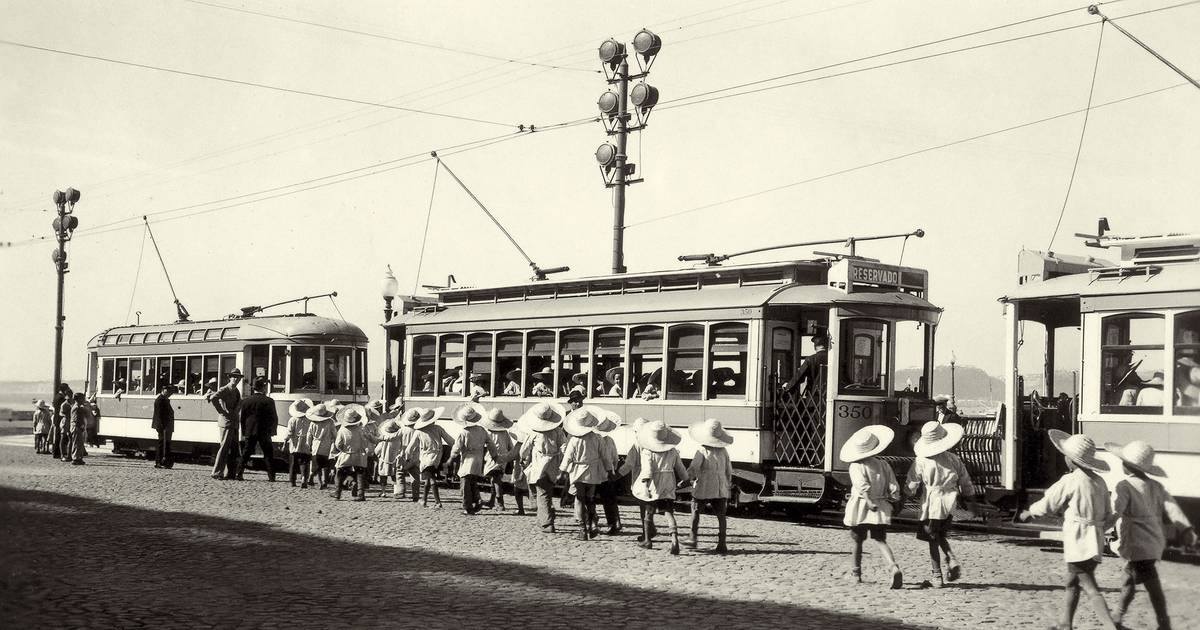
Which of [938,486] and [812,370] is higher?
[812,370]

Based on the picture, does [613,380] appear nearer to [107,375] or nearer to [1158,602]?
[1158,602]

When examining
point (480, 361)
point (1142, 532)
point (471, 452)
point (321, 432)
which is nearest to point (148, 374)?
point (321, 432)

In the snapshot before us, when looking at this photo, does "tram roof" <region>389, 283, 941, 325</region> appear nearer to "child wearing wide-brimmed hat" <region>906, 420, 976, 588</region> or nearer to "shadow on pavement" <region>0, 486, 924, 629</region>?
"child wearing wide-brimmed hat" <region>906, 420, 976, 588</region>

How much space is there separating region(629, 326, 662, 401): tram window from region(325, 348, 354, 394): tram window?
961 centimetres

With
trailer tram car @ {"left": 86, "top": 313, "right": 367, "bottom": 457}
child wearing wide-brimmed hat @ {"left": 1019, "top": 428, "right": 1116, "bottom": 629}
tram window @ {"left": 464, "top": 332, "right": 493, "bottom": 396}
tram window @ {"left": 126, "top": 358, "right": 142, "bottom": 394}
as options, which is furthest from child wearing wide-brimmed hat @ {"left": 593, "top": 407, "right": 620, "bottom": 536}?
tram window @ {"left": 126, "top": 358, "right": 142, "bottom": 394}

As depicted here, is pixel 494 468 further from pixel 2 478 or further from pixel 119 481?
pixel 2 478

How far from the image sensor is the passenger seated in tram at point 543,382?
18.9 m

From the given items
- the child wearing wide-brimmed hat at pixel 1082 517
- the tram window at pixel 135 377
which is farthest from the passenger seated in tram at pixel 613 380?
the tram window at pixel 135 377

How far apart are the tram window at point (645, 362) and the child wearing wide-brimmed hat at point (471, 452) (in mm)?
2460

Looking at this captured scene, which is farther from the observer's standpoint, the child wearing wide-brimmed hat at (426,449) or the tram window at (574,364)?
the tram window at (574,364)

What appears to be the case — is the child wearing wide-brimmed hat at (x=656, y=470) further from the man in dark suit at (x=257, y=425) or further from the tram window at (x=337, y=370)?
the tram window at (x=337, y=370)

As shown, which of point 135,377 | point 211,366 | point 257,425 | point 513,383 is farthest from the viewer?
point 135,377

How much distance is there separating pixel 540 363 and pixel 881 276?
19.3 feet

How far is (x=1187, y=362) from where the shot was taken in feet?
41.5
